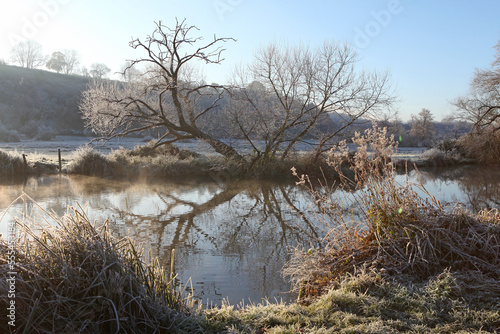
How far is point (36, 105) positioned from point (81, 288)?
56.4m

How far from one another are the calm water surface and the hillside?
2870cm

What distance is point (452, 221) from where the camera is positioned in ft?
14.9

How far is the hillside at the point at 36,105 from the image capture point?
1674 inches

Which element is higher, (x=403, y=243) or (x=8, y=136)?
(x=8, y=136)

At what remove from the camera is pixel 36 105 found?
51.0m

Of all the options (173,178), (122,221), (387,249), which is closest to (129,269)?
(387,249)

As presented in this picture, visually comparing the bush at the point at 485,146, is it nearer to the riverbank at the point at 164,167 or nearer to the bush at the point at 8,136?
the riverbank at the point at 164,167

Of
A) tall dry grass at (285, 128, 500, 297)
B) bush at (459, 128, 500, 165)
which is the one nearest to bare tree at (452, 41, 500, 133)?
bush at (459, 128, 500, 165)

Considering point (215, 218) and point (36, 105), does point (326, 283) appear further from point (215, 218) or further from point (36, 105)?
point (36, 105)

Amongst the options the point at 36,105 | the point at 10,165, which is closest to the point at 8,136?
the point at 36,105

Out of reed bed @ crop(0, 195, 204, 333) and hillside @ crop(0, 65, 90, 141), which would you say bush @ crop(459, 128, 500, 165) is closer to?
reed bed @ crop(0, 195, 204, 333)

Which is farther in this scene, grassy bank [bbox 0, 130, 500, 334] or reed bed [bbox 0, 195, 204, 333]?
grassy bank [bbox 0, 130, 500, 334]

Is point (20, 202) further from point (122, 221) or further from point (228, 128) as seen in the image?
point (228, 128)

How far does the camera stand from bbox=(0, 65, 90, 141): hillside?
1674 inches
